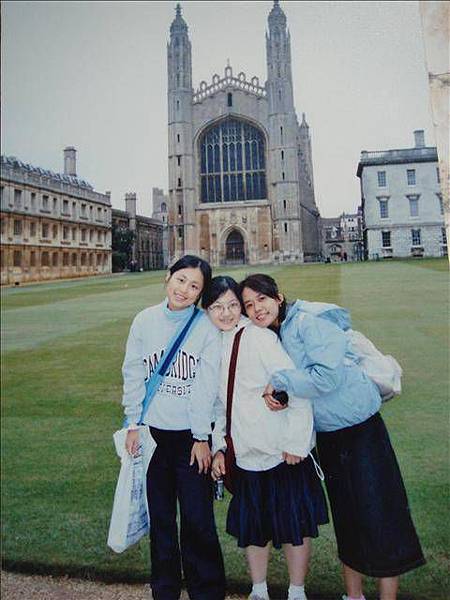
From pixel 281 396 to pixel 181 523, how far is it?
83cm

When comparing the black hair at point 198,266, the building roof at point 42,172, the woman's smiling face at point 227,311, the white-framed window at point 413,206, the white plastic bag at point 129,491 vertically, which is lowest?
the white plastic bag at point 129,491

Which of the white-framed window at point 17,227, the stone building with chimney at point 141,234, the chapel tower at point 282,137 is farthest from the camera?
the white-framed window at point 17,227

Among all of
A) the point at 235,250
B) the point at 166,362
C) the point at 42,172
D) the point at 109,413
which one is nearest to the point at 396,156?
the point at 235,250

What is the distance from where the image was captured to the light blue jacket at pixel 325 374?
179cm

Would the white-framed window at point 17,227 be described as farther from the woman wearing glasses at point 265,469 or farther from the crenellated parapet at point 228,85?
the woman wearing glasses at point 265,469

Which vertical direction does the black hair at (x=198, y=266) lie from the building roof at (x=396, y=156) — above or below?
below

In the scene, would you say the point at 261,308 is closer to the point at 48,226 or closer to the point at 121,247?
the point at 121,247

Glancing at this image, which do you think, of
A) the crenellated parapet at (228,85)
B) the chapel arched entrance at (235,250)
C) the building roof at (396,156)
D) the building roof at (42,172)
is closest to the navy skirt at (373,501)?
the chapel arched entrance at (235,250)

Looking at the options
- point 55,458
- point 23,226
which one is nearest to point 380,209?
point 55,458

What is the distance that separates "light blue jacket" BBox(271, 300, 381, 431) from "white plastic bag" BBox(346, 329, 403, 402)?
0.04 metres

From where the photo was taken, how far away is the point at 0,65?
3.98m

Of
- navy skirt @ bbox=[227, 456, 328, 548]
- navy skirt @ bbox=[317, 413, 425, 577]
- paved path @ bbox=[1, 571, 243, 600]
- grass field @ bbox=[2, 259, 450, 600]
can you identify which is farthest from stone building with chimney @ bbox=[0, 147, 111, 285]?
navy skirt @ bbox=[317, 413, 425, 577]

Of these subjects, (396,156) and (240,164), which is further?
(240,164)

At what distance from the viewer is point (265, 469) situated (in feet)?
6.32
